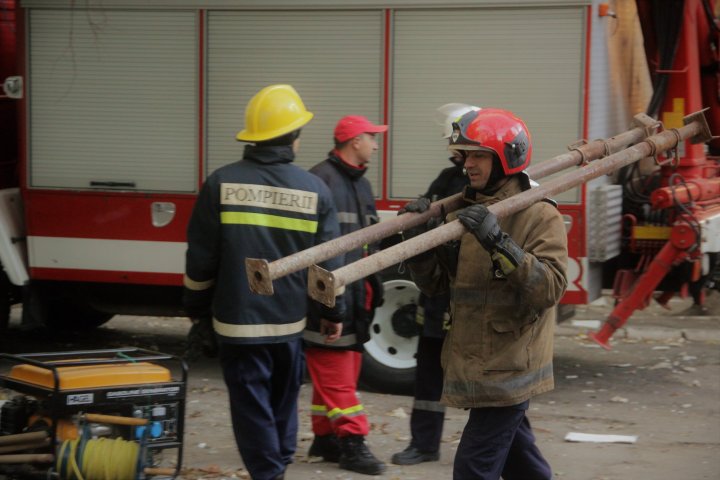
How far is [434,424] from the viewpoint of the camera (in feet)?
21.0

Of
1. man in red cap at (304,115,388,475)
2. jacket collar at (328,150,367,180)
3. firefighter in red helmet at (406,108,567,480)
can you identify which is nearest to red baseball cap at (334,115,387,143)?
man in red cap at (304,115,388,475)

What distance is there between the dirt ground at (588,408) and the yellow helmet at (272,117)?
1.92 metres

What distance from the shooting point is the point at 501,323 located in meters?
4.38

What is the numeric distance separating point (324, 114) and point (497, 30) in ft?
4.33

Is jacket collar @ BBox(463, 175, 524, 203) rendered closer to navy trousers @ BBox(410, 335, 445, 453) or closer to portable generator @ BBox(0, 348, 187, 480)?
portable generator @ BBox(0, 348, 187, 480)

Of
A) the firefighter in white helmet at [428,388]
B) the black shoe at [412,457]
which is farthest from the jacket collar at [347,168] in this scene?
the black shoe at [412,457]

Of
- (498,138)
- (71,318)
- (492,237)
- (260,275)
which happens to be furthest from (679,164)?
(71,318)

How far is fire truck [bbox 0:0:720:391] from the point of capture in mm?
7824

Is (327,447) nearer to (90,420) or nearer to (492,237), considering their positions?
(90,420)

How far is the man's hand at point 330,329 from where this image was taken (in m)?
5.55

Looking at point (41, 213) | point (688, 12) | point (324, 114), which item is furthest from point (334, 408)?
point (688, 12)

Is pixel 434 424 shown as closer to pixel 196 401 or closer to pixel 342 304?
pixel 342 304

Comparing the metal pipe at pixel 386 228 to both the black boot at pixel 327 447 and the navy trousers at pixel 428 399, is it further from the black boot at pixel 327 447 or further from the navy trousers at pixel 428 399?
the black boot at pixel 327 447

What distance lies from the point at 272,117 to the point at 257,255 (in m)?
0.65
